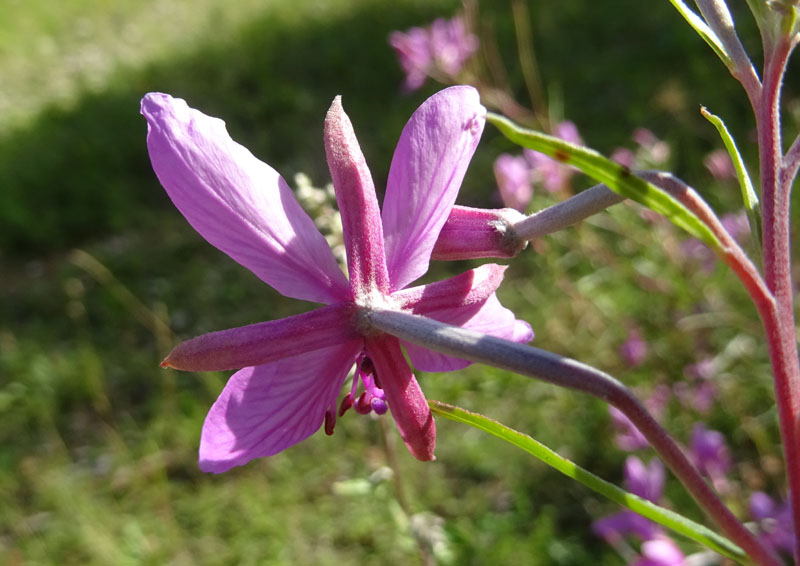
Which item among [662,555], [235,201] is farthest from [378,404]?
[662,555]

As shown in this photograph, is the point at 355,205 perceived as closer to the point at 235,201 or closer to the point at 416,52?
the point at 235,201

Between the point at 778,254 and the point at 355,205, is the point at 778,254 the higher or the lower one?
the lower one

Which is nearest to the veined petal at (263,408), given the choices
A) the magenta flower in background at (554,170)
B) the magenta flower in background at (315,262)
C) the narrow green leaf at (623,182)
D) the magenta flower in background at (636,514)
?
the magenta flower in background at (315,262)

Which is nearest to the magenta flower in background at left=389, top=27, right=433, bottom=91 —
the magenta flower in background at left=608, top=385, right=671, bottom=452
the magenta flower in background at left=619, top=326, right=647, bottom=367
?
the magenta flower in background at left=619, top=326, right=647, bottom=367

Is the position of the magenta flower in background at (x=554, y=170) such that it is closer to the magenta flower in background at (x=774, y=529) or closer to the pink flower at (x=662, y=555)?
the magenta flower in background at (x=774, y=529)

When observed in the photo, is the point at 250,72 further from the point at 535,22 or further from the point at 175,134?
the point at 175,134

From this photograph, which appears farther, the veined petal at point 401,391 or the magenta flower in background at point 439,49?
the magenta flower in background at point 439,49
